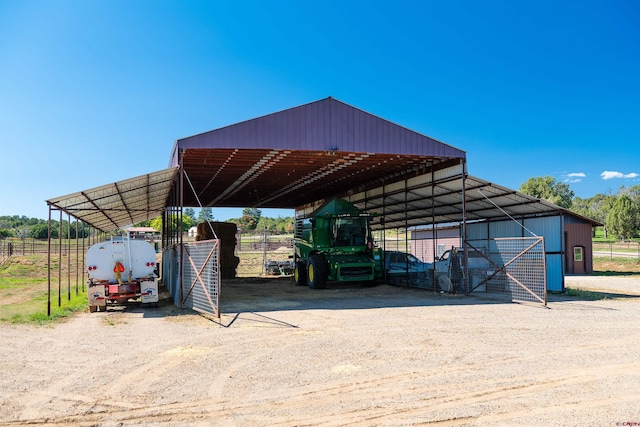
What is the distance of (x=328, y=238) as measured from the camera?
1823cm

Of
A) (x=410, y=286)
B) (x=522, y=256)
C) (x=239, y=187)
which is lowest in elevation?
(x=410, y=286)

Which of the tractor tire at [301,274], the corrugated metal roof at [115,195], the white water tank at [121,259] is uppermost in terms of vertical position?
the corrugated metal roof at [115,195]

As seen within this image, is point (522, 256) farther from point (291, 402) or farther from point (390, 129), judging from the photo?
point (291, 402)

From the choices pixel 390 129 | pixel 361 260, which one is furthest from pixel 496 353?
pixel 361 260

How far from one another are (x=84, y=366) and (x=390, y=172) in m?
14.3

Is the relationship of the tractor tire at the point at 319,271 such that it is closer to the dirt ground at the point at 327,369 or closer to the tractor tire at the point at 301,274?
the tractor tire at the point at 301,274

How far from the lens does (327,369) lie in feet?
21.7

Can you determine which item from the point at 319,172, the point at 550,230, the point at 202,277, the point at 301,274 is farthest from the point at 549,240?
the point at 202,277

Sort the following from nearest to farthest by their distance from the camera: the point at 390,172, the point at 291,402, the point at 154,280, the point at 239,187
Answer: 1. the point at 291,402
2. the point at 154,280
3. the point at 390,172
4. the point at 239,187

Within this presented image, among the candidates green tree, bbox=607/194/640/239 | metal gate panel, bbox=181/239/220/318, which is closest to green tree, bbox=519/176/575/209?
green tree, bbox=607/194/640/239

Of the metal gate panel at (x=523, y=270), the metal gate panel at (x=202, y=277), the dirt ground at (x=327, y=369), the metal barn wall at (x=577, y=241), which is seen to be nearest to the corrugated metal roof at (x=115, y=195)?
the metal gate panel at (x=202, y=277)

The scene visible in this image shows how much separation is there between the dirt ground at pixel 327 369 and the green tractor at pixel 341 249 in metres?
5.65

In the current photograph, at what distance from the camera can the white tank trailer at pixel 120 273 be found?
40.7 feet

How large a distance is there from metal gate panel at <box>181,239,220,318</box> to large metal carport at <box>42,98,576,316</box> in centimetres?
10
